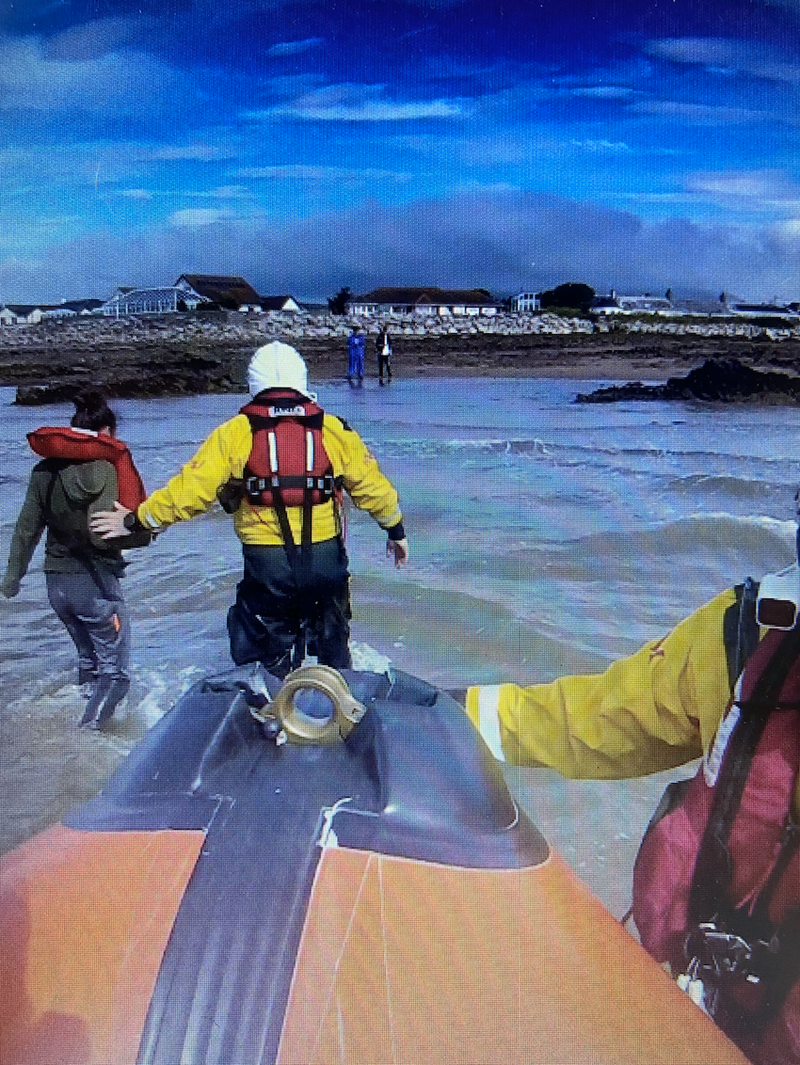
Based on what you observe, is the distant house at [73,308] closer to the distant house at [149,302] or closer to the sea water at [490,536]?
the distant house at [149,302]

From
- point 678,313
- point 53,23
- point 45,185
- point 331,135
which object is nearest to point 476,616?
point 678,313

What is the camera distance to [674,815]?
3.20ft

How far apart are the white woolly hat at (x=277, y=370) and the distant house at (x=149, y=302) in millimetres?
130

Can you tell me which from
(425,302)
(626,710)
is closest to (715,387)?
(425,302)

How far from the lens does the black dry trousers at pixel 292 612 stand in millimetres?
1257

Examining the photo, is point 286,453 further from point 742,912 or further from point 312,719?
point 742,912

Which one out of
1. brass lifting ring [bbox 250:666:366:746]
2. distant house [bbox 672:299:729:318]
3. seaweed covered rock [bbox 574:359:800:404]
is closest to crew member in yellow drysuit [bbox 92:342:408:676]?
brass lifting ring [bbox 250:666:366:746]

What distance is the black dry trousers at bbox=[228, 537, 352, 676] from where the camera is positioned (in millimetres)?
1257

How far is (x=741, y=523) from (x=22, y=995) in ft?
3.26

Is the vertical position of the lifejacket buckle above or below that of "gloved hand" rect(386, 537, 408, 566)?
below

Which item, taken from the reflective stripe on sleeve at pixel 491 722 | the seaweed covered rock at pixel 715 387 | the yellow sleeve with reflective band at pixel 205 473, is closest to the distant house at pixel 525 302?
the seaweed covered rock at pixel 715 387

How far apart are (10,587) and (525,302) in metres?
0.82

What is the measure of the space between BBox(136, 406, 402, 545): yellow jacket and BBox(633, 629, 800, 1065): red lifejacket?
1.74 feet

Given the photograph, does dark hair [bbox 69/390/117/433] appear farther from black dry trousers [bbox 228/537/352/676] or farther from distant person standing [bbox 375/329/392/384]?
distant person standing [bbox 375/329/392/384]
